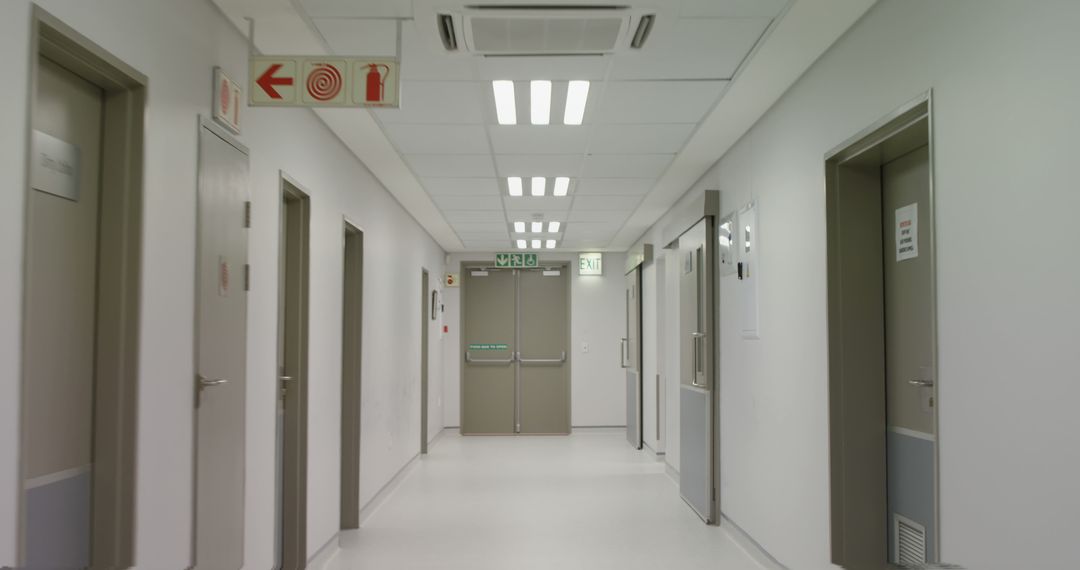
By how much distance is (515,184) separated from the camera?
24.8 feet

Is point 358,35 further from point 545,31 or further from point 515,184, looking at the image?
point 515,184

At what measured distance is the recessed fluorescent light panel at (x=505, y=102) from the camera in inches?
182

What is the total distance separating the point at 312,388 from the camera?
514 cm

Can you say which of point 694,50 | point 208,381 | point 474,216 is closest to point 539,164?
point 694,50

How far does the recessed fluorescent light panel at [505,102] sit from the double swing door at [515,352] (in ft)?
27.0

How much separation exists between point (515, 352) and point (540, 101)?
28.8 feet

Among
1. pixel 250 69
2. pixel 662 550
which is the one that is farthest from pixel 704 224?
pixel 250 69

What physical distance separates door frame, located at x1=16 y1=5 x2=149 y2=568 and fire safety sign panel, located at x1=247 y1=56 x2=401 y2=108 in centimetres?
63

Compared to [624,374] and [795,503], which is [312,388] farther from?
[624,374]

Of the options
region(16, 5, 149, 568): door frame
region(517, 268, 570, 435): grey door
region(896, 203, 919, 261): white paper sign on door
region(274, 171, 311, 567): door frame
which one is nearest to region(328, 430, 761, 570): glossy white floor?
region(274, 171, 311, 567): door frame

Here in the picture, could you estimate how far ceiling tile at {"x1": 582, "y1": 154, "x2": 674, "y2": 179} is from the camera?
21.0ft

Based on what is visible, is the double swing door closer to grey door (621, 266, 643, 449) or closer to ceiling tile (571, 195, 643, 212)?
grey door (621, 266, 643, 449)

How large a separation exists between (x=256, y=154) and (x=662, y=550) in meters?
3.72

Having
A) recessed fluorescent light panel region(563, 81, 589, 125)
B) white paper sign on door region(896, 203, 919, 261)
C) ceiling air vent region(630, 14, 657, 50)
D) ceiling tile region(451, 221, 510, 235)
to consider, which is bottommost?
Answer: white paper sign on door region(896, 203, 919, 261)
